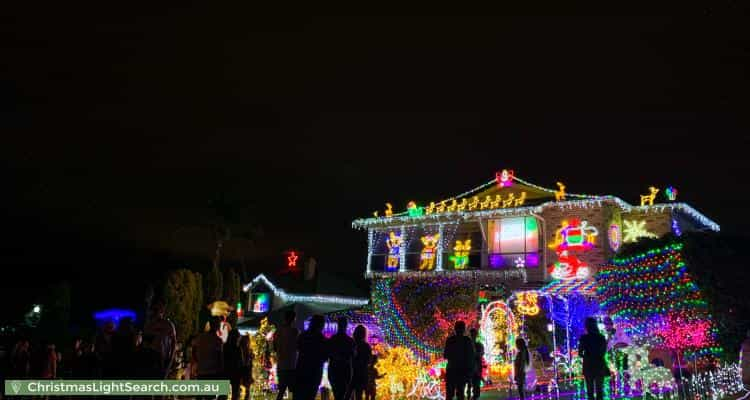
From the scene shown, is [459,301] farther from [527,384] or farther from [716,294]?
[716,294]

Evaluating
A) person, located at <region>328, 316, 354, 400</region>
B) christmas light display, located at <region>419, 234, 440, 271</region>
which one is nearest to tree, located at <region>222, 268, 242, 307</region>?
christmas light display, located at <region>419, 234, 440, 271</region>

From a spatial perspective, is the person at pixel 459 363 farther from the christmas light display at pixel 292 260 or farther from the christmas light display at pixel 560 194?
the christmas light display at pixel 292 260

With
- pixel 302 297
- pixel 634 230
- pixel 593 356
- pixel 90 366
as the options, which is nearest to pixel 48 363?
pixel 90 366

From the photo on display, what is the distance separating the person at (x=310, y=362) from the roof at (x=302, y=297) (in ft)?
96.0

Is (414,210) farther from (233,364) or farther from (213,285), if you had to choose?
(233,364)

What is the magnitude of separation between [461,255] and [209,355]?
18832 millimetres

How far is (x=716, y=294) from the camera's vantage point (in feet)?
44.2

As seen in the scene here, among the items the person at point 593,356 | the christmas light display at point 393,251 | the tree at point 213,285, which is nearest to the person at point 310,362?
the person at point 593,356

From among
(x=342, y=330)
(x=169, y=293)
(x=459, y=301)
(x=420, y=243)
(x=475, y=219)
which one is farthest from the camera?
(x=420, y=243)

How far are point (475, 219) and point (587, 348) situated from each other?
16.7 m

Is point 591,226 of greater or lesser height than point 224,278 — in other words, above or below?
above

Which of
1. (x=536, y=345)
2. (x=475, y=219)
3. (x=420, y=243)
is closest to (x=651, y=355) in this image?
(x=536, y=345)

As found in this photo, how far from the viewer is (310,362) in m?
7.96

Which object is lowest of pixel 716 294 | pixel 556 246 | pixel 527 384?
pixel 527 384
